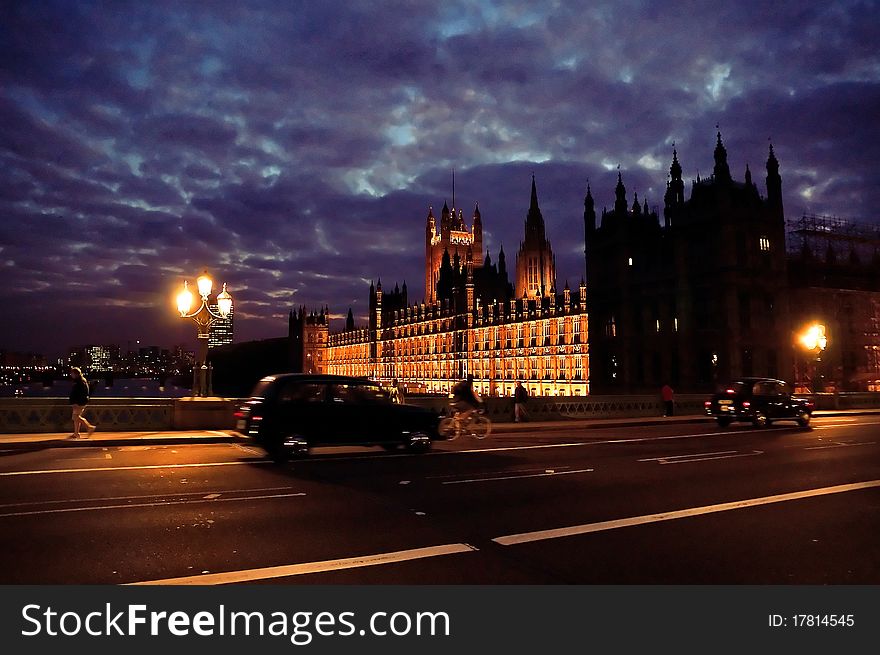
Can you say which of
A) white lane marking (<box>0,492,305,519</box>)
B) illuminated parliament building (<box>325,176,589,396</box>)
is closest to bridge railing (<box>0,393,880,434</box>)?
white lane marking (<box>0,492,305,519</box>)

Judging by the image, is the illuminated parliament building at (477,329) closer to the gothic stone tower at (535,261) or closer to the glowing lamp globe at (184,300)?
the gothic stone tower at (535,261)

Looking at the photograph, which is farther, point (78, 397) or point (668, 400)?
Answer: point (668, 400)

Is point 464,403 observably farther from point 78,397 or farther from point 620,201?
point 620,201

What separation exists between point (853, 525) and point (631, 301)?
2213 inches

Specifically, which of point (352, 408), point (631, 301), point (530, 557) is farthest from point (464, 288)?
point (530, 557)

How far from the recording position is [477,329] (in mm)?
104625

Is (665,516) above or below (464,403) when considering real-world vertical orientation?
below

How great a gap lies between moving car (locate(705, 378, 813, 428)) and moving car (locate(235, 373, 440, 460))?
14.2 metres

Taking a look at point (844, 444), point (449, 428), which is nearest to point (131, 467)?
point (449, 428)

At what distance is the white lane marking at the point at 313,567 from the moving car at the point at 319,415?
7.43 m

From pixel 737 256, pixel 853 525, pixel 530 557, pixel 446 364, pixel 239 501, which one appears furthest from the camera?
pixel 446 364

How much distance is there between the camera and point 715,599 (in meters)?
5.29

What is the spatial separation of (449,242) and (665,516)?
169551 millimetres

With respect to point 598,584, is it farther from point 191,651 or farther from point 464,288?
point 464,288
